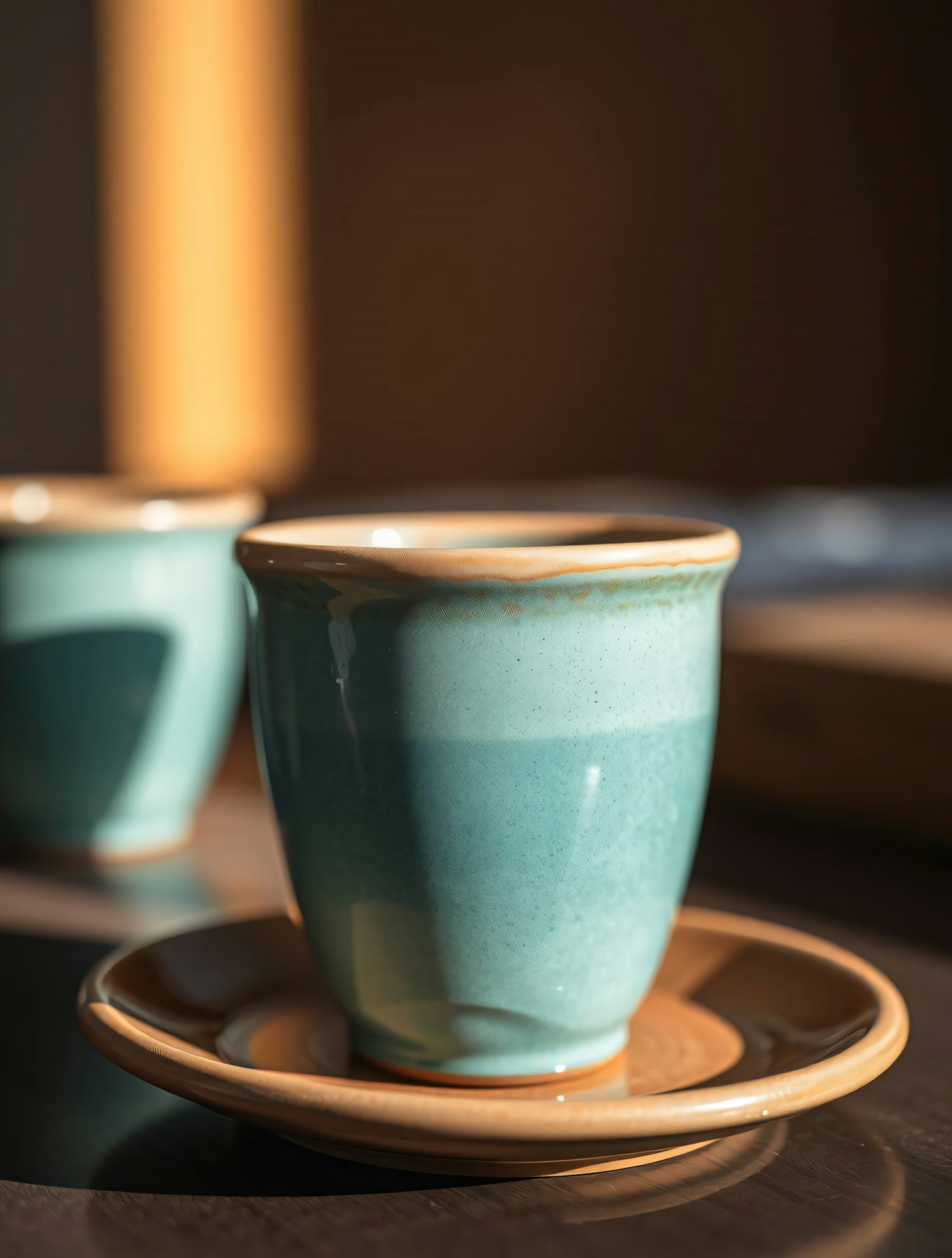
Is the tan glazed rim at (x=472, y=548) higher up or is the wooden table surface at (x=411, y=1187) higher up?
the tan glazed rim at (x=472, y=548)

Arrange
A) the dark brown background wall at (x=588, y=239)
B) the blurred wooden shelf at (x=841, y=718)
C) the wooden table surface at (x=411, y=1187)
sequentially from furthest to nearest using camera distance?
the dark brown background wall at (x=588, y=239)
the blurred wooden shelf at (x=841, y=718)
the wooden table surface at (x=411, y=1187)

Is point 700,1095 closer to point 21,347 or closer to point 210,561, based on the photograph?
point 210,561

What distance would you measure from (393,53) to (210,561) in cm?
233

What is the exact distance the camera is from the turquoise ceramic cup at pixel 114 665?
2.02ft

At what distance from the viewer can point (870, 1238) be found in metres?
0.30

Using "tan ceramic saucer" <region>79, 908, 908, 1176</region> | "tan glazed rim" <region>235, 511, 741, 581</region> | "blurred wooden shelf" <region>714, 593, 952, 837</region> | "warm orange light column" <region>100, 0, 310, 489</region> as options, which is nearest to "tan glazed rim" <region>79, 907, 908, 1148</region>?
"tan ceramic saucer" <region>79, 908, 908, 1176</region>

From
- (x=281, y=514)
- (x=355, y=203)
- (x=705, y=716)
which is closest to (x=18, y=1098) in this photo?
(x=705, y=716)

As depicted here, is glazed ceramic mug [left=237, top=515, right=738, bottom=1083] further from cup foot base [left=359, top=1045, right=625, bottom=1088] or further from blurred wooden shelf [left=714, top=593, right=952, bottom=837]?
blurred wooden shelf [left=714, top=593, right=952, bottom=837]

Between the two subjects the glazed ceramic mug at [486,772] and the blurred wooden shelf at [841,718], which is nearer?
the glazed ceramic mug at [486,772]

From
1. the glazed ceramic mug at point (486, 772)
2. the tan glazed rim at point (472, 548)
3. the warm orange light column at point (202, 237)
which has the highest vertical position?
the warm orange light column at point (202, 237)

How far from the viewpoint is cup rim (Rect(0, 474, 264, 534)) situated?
2.02 ft

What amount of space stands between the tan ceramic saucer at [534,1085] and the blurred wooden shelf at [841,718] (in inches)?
6.0

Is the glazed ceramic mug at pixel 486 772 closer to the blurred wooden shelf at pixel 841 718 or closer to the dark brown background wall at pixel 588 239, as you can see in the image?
the blurred wooden shelf at pixel 841 718

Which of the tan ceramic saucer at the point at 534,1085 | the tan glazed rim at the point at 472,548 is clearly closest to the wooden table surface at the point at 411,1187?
the tan ceramic saucer at the point at 534,1085
